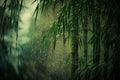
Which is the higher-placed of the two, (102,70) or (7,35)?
(7,35)

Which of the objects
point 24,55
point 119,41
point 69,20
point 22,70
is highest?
point 69,20

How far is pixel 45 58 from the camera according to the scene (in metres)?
1.51

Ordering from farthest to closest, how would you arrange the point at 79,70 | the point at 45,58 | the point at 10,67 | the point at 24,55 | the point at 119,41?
the point at 10,67 < the point at 24,55 < the point at 45,58 < the point at 79,70 < the point at 119,41

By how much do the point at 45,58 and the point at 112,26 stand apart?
471 mm

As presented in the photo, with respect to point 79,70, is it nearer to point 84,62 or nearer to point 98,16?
point 84,62

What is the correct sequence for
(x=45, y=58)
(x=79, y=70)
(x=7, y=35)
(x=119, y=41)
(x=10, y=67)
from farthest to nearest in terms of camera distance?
(x=10, y=67) → (x=7, y=35) → (x=45, y=58) → (x=79, y=70) → (x=119, y=41)

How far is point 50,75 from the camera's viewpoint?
63.2 inches

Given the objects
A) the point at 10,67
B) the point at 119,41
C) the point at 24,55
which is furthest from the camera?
the point at 10,67

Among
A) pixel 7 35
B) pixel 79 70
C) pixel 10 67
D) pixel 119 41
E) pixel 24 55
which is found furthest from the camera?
pixel 10 67

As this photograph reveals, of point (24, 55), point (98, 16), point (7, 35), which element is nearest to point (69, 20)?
point (98, 16)

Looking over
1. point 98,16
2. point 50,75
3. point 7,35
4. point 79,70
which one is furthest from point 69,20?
point 7,35

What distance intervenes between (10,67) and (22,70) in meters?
0.20

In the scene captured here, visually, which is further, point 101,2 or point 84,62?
point 84,62

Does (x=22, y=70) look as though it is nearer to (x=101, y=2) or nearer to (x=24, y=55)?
(x=24, y=55)
